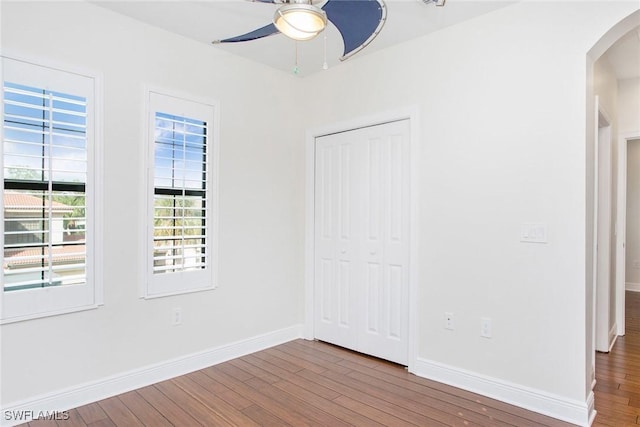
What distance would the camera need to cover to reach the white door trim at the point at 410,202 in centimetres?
312

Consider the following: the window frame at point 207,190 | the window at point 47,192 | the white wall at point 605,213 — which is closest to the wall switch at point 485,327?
the white wall at point 605,213

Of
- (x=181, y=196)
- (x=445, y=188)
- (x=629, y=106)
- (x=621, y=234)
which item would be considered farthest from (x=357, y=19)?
(x=621, y=234)

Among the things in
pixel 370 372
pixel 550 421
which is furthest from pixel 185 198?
pixel 550 421

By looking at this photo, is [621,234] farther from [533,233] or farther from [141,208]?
[141,208]

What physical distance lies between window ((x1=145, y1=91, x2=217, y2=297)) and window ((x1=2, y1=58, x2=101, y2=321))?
435mm

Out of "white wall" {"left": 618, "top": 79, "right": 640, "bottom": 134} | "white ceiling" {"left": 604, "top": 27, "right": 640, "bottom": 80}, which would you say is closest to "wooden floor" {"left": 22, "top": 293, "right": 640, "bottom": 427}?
"white wall" {"left": 618, "top": 79, "right": 640, "bottom": 134}

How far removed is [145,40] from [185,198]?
1268mm

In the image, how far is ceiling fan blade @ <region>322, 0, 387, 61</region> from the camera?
2338mm

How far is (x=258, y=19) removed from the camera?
2836 millimetres

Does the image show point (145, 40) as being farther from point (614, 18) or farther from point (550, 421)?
point (550, 421)

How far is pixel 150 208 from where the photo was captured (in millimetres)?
2920

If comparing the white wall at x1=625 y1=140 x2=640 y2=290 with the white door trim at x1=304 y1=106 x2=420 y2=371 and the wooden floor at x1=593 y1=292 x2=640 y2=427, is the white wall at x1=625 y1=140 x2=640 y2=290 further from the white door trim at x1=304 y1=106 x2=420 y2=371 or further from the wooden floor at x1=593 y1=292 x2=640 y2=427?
the white door trim at x1=304 y1=106 x2=420 y2=371

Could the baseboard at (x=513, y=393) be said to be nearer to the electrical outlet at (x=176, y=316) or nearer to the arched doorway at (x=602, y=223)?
the arched doorway at (x=602, y=223)

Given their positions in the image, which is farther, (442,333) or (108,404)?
(442,333)
